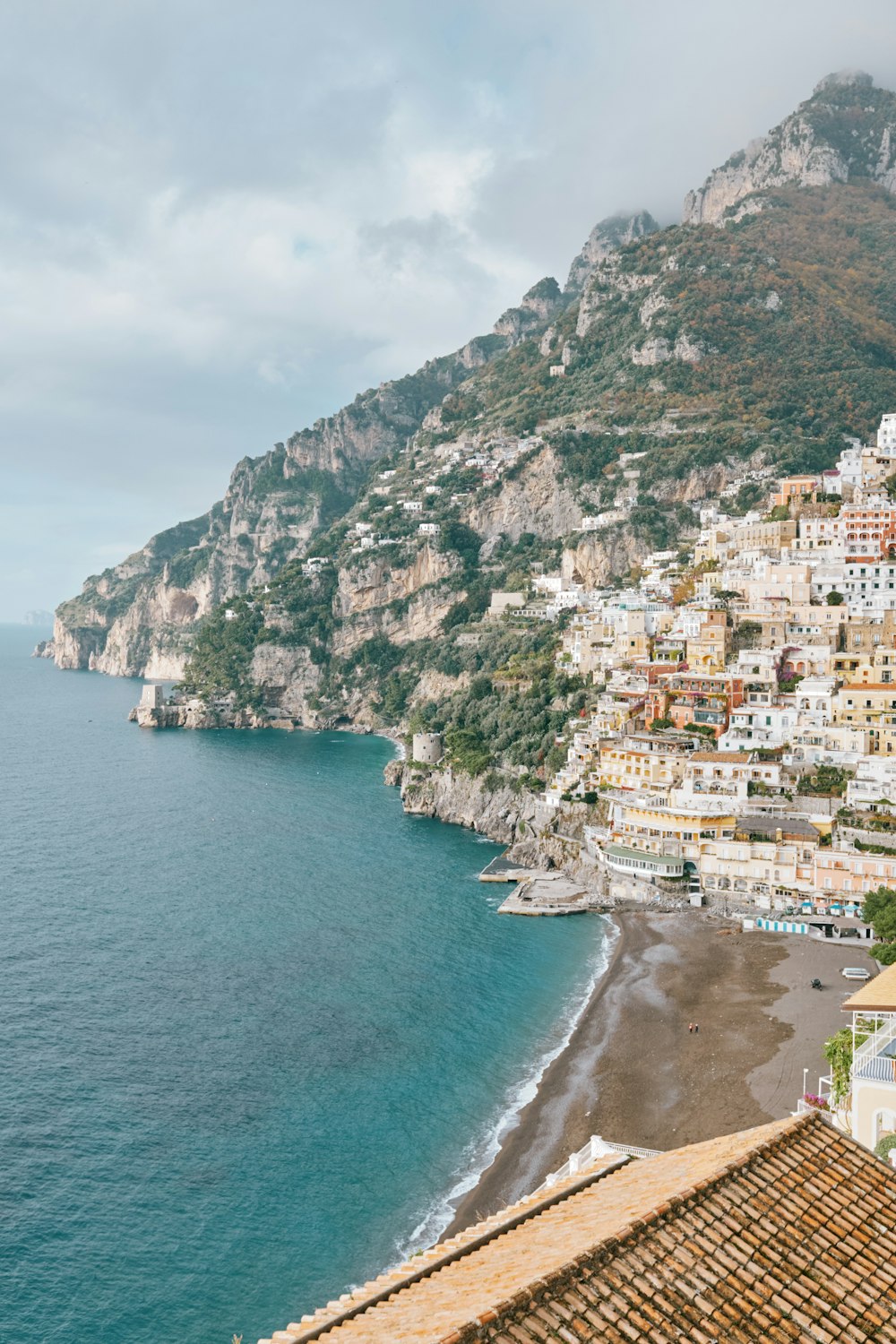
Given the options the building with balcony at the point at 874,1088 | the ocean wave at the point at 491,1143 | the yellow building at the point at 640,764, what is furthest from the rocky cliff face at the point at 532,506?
the building with balcony at the point at 874,1088

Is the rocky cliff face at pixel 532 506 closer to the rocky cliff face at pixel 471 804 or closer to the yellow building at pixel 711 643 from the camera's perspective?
the rocky cliff face at pixel 471 804

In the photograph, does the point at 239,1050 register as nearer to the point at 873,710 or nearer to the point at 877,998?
the point at 877,998

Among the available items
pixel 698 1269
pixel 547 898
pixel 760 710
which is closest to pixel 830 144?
pixel 760 710

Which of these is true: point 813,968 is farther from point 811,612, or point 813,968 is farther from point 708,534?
point 708,534

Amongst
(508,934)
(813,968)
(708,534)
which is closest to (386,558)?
(708,534)

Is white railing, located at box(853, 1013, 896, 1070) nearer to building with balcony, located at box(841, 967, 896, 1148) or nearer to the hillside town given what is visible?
building with balcony, located at box(841, 967, 896, 1148)
